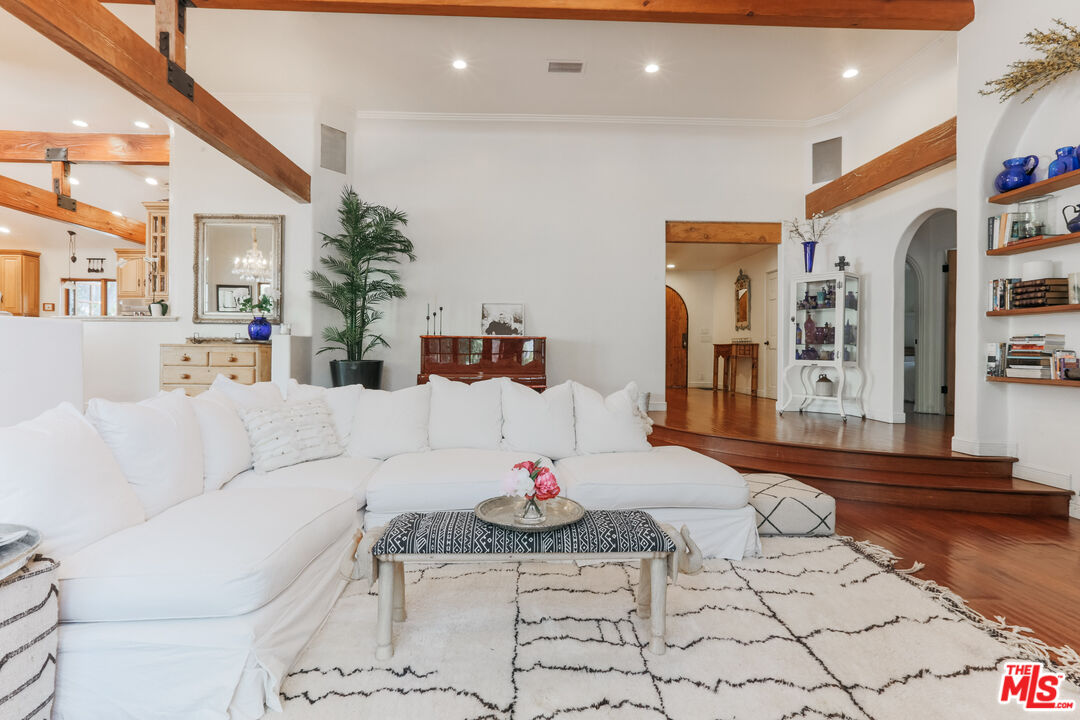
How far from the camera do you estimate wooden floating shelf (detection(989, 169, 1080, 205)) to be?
3148 mm

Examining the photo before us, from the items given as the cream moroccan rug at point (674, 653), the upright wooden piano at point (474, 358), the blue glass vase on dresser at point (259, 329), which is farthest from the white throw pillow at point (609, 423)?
the blue glass vase on dresser at point (259, 329)

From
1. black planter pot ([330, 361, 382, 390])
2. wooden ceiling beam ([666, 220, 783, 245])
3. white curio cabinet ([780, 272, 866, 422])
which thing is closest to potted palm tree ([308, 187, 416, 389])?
black planter pot ([330, 361, 382, 390])

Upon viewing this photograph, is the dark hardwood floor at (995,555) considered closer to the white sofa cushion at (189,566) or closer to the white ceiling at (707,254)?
the white sofa cushion at (189,566)

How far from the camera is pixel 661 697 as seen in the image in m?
1.57

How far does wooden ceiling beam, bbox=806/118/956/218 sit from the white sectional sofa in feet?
11.5

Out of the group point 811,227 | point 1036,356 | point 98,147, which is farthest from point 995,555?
point 98,147

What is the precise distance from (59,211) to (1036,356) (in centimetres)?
1046

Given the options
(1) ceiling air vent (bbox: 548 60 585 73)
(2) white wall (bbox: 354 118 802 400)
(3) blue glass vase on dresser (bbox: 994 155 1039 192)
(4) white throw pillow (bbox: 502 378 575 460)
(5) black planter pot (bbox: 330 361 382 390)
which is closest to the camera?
(4) white throw pillow (bbox: 502 378 575 460)

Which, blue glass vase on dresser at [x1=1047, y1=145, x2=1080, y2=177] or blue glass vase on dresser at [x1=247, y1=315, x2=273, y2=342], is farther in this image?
blue glass vase on dresser at [x1=247, y1=315, x2=273, y2=342]

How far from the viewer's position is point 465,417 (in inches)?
124

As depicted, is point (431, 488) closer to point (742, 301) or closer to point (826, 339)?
point (826, 339)

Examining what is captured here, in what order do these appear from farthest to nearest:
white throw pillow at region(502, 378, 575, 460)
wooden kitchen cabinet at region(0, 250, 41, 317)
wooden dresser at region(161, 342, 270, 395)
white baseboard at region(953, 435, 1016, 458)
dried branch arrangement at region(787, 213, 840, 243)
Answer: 1. wooden kitchen cabinet at region(0, 250, 41, 317)
2. dried branch arrangement at region(787, 213, 840, 243)
3. wooden dresser at region(161, 342, 270, 395)
4. white baseboard at region(953, 435, 1016, 458)
5. white throw pillow at region(502, 378, 575, 460)

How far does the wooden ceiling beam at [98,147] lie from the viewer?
234 inches

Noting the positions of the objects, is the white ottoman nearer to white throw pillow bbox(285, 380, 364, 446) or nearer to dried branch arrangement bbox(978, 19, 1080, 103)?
white throw pillow bbox(285, 380, 364, 446)
